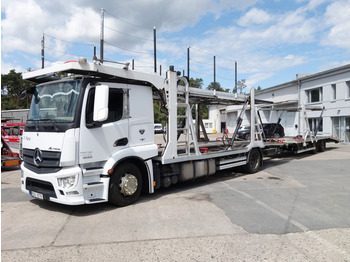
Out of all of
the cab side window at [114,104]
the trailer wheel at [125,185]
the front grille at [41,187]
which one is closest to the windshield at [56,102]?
the cab side window at [114,104]

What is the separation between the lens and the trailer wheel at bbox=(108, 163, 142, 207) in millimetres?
5590

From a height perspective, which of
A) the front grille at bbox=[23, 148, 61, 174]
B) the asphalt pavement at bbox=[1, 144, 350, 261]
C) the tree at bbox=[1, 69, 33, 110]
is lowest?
the asphalt pavement at bbox=[1, 144, 350, 261]

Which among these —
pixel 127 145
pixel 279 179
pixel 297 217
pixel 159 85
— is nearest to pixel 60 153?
pixel 127 145

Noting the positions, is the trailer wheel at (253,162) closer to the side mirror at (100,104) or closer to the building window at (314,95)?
the side mirror at (100,104)

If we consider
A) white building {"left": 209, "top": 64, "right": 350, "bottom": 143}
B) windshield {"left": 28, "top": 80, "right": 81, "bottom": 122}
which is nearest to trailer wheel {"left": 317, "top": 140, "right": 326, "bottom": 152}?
white building {"left": 209, "top": 64, "right": 350, "bottom": 143}

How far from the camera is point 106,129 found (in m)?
5.51

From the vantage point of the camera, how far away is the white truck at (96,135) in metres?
5.09

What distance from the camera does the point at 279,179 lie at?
905 cm

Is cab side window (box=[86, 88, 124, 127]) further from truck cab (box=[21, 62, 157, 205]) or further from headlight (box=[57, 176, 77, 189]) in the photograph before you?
headlight (box=[57, 176, 77, 189])

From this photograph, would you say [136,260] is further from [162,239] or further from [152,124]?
[152,124]

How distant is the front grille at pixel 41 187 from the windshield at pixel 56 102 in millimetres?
1195

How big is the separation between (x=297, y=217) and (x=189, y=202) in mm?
2209

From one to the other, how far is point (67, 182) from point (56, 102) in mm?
1574

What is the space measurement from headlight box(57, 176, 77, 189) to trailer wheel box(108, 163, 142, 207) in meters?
0.73
